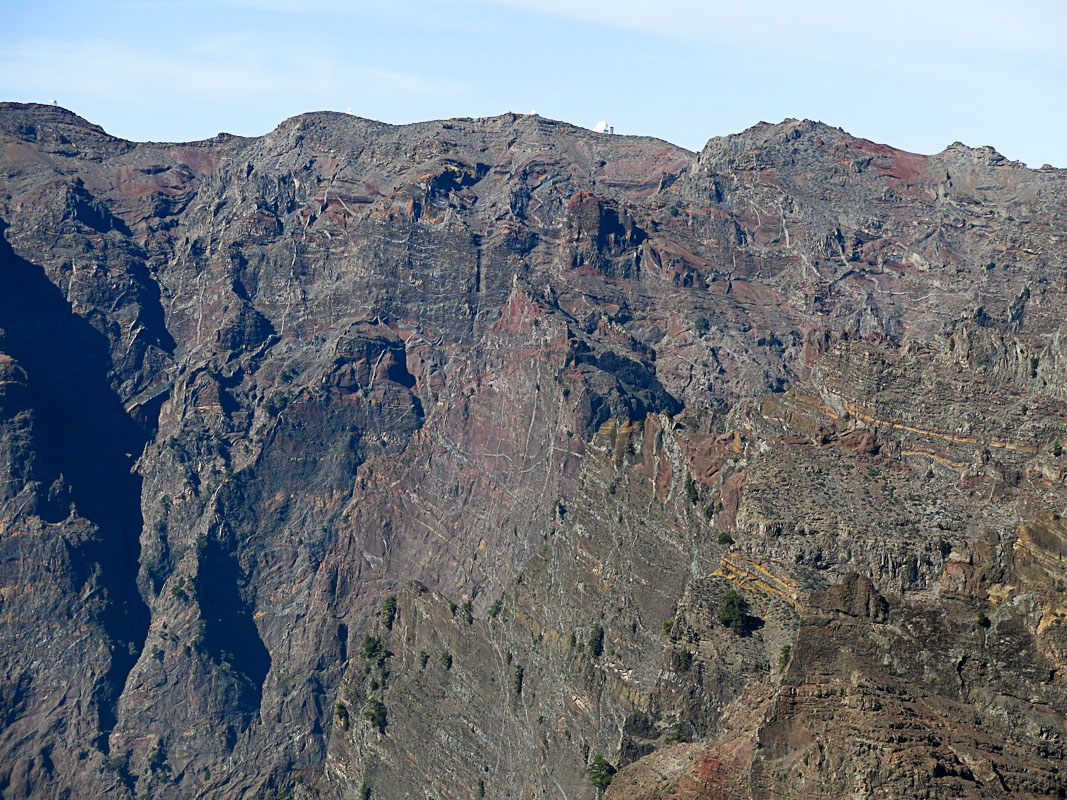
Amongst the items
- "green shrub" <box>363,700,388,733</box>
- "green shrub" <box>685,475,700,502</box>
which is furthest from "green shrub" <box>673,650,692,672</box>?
"green shrub" <box>363,700,388,733</box>

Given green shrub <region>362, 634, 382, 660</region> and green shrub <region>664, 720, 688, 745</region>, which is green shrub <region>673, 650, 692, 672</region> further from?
green shrub <region>362, 634, 382, 660</region>

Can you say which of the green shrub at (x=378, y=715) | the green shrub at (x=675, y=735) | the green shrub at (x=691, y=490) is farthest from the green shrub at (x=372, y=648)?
the green shrub at (x=675, y=735)

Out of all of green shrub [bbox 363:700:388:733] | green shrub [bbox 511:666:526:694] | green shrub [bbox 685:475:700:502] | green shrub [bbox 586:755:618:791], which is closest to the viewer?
green shrub [bbox 586:755:618:791]

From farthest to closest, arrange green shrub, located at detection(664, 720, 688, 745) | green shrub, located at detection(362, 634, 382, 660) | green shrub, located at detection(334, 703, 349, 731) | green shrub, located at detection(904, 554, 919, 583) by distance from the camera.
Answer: green shrub, located at detection(334, 703, 349, 731) < green shrub, located at detection(362, 634, 382, 660) < green shrub, located at detection(664, 720, 688, 745) < green shrub, located at detection(904, 554, 919, 583)

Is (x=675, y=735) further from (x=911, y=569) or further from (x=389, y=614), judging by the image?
(x=389, y=614)

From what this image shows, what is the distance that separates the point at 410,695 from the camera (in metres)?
147

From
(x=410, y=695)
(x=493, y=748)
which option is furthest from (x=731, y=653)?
(x=410, y=695)

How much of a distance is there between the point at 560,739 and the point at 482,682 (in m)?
21.5

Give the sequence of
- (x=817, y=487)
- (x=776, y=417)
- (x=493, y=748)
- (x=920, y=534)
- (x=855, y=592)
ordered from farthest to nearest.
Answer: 1. (x=493, y=748)
2. (x=776, y=417)
3. (x=817, y=487)
4. (x=920, y=534)
5. (x=855, y=592)

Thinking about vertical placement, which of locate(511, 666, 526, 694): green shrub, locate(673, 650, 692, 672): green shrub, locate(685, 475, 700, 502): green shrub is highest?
locate(685, 475, 700, 502): green shrub

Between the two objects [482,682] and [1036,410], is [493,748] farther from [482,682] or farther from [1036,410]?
[1036,410]

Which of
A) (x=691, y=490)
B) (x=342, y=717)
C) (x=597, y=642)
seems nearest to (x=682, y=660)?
(x=691, y=490)

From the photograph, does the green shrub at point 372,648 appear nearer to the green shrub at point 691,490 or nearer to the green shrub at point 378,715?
the green shrub at point 378,715

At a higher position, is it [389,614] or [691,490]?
[691,490]
